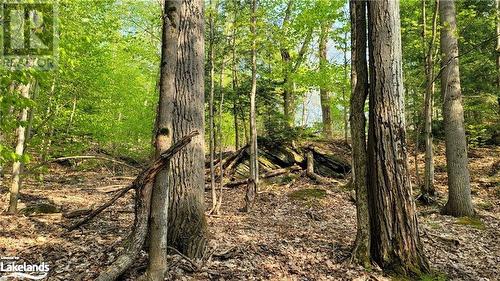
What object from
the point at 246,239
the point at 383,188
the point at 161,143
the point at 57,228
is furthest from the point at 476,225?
the point at 57,228

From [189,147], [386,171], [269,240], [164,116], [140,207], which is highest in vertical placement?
[164,116]

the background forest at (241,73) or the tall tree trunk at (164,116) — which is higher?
the background forest at (241,73)

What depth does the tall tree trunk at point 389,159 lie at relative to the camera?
479cm

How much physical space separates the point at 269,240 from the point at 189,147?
211 cm

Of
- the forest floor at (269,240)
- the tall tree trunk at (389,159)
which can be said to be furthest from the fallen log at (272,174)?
the tall tree trunk at (389,159)

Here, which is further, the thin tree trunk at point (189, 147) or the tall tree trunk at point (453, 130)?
the tall tree trunk at point (453, 130)

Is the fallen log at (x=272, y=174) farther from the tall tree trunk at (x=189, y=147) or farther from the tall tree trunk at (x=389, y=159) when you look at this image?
the tall tree trunk at (x=389, y=159)

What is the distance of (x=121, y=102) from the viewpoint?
1633cm

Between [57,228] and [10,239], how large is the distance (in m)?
0.79

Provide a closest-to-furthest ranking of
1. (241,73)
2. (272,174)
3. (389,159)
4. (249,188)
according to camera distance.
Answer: (389,159) → (249,188) → (272,174) → (241,73)

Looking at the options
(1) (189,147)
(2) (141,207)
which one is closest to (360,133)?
(1) (189,147)

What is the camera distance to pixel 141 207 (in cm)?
330

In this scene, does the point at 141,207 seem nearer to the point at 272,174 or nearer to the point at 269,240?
the point at 269,240

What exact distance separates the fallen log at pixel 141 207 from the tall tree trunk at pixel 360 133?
3005 mm
